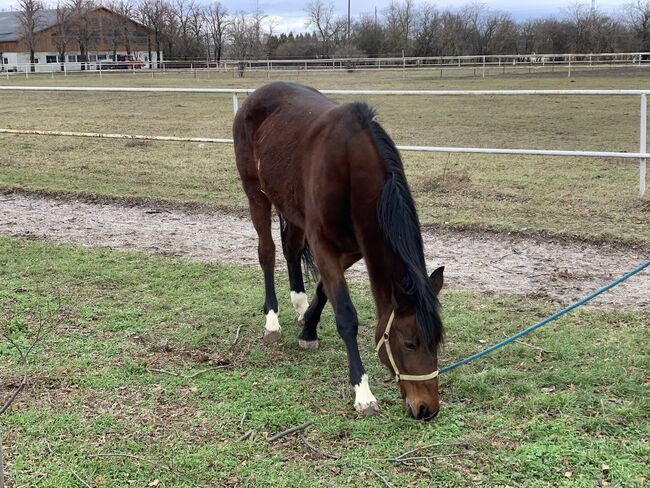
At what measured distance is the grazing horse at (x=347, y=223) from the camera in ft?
9.89

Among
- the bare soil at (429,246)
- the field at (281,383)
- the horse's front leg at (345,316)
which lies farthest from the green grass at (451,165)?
the horse's front leg at (345,316)

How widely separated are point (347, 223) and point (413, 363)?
0.87m

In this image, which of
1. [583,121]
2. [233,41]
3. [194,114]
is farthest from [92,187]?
[233,41]

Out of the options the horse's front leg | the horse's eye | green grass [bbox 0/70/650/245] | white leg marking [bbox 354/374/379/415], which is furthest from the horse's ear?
green grass [bbox 0/70/650/245]

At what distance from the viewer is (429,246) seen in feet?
20.9

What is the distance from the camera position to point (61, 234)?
22.7 feet

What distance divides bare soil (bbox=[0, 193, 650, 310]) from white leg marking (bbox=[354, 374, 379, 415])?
206 cm

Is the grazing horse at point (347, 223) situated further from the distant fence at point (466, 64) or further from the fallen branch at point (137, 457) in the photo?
the distant fence at point (466, 64)

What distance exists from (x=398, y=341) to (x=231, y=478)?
3.23 ft

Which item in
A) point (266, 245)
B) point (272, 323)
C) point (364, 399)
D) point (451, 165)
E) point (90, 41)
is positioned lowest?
point (364, 399)

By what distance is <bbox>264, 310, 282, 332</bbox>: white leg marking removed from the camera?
4375 millimetres

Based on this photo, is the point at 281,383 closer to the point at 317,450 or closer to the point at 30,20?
the point at 317,450

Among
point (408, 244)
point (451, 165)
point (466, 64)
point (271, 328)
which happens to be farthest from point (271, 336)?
point (466, 64)

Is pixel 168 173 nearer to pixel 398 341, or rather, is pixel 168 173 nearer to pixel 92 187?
pixel 92 187
